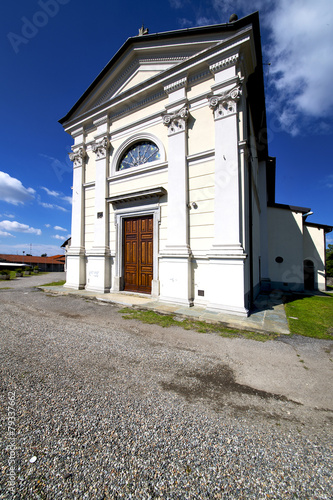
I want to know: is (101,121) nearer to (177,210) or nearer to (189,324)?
(177,210)

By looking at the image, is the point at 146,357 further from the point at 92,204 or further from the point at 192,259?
the point at 92,204

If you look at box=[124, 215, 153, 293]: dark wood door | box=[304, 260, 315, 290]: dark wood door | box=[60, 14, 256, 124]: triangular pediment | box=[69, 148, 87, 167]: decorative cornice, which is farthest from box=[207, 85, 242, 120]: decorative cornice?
box=[304, 260, 315, 290]: dark wood door

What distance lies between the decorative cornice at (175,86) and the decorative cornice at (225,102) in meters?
1.54

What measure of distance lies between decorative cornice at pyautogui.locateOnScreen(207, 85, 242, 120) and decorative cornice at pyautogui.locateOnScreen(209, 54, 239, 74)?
953mm

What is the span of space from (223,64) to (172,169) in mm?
3784

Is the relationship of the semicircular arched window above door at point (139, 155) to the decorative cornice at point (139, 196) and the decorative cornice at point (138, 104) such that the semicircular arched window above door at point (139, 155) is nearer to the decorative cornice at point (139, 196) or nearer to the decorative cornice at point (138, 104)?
the decorative cornice at point (138, 104)

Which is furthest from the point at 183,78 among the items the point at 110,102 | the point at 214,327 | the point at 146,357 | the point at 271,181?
the point at 271,181

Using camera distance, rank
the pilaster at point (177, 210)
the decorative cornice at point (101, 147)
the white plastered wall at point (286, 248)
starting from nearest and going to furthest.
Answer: the pilaster at point (177, 210), the decorative cornice at point (101, 147), the white plastered wall at point (286, 248)

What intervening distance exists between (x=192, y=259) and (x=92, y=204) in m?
6.56

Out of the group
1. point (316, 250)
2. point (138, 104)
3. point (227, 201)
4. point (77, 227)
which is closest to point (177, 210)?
point (227, 201)

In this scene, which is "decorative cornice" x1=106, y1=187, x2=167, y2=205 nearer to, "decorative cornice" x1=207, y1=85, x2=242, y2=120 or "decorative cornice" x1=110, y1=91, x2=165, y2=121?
"decorative cornice" x1=207, y1=85, x2=242, y2=120

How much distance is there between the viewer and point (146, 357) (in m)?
3.48

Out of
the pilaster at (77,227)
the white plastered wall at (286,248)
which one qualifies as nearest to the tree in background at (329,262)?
the white plastered wall at (286,248)

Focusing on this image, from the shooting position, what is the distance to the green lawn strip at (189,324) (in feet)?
15.4
